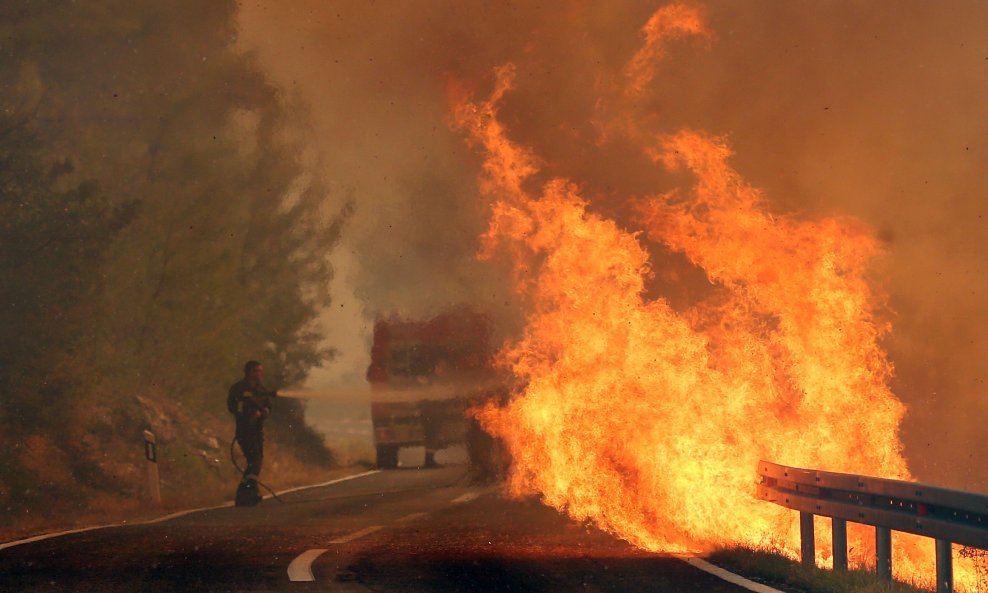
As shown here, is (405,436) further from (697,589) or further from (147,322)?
(697,589)

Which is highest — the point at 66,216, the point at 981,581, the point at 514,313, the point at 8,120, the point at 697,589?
the point at 8,120

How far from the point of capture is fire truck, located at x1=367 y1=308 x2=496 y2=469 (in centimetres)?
2473

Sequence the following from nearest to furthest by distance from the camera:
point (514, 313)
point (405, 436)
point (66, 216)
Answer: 1. point (514, 313)
2. point (66, 216)
3. point (405, 436)

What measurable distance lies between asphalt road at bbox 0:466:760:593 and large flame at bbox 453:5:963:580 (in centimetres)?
95

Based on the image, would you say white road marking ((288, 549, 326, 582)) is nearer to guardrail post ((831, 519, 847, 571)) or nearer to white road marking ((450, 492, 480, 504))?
guardrail post ((831, 519, 847, 571))

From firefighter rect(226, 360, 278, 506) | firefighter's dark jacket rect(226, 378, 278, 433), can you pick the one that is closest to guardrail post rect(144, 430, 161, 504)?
firefighter rect(226, 360, 278, 506)

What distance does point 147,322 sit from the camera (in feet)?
102

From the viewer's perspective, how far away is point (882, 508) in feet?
31.1

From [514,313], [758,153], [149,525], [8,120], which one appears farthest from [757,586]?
[8,120]

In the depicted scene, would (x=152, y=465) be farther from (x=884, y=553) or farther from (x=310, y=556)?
(x=884, y=553)

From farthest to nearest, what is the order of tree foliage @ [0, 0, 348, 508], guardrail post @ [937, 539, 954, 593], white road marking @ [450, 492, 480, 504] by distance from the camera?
tree foliage @ [0, 0, 348, 508], white road marking @ [450, 492, 480, 504], guardrail post @ [937, 539, 954, 593]

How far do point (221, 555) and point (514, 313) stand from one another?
454 inches

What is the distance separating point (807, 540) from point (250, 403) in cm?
1148

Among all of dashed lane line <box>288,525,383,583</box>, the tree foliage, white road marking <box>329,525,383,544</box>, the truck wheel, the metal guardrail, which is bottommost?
the truck wheel
